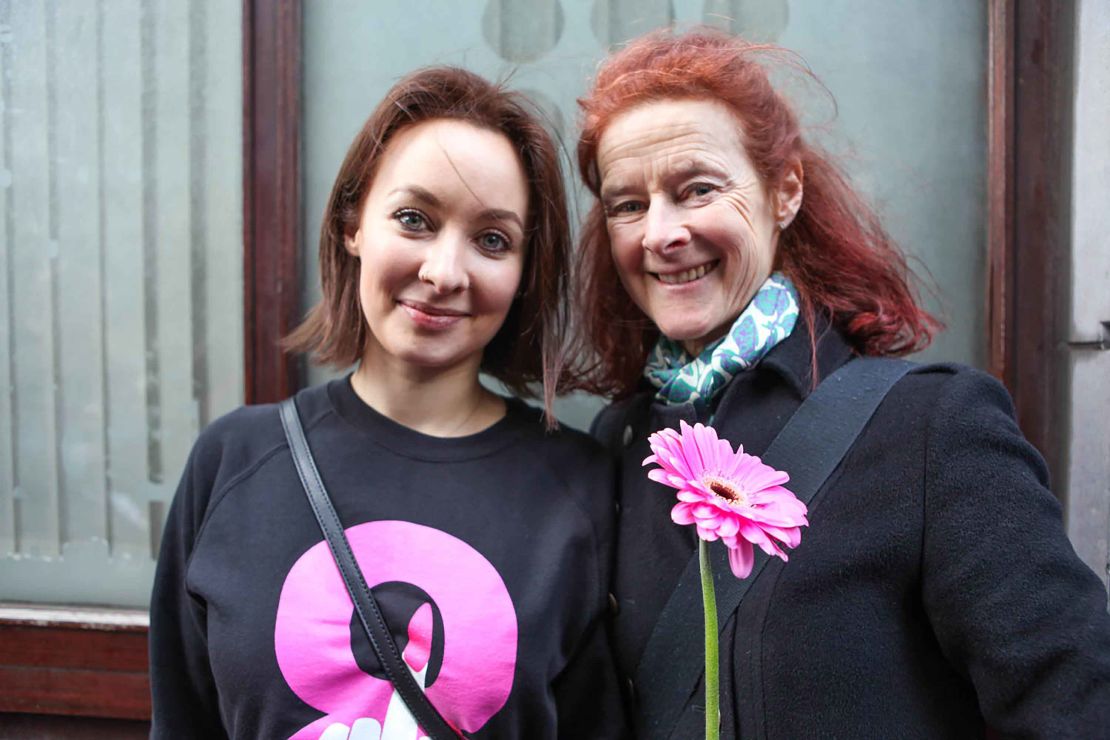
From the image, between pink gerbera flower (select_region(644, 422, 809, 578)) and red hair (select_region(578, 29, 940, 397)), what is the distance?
2.23 feet

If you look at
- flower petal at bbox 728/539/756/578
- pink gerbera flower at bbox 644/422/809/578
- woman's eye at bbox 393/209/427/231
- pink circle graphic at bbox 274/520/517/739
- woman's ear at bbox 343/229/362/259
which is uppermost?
woman's eye at bbox 393/209/427/231

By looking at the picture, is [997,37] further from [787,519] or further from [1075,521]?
[787,519]

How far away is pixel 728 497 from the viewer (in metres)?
0.81

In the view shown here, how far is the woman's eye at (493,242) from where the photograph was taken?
149cm

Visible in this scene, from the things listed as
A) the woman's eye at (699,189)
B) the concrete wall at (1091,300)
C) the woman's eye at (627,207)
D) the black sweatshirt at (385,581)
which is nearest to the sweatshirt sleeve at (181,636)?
the black sweatshirt at (385,581)

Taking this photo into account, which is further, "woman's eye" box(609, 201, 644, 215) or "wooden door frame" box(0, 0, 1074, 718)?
"wooden door frame" box(0, 0, 1074, 718)

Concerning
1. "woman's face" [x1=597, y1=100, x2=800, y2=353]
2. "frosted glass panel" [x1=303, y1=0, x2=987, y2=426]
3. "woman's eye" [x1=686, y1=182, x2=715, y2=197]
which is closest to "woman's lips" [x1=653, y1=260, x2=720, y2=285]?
"woman's face" [x1=597, y1=100, x2=800, y2=353]

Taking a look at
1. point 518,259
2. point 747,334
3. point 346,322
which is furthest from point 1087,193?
point 346,322

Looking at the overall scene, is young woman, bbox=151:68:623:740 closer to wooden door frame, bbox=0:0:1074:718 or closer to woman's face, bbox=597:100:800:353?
woman's face, bbox=597:100:800:353

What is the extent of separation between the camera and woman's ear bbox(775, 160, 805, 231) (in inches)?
59.6

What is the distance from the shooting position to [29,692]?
2.26 m

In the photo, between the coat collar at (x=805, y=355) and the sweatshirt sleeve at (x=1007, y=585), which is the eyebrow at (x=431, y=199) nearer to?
the coat collar at (x=805, y=355)

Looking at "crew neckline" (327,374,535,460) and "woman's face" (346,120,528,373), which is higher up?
"woman's face" (346,120,528,373)

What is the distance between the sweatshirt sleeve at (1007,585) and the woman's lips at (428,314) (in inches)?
30.5
